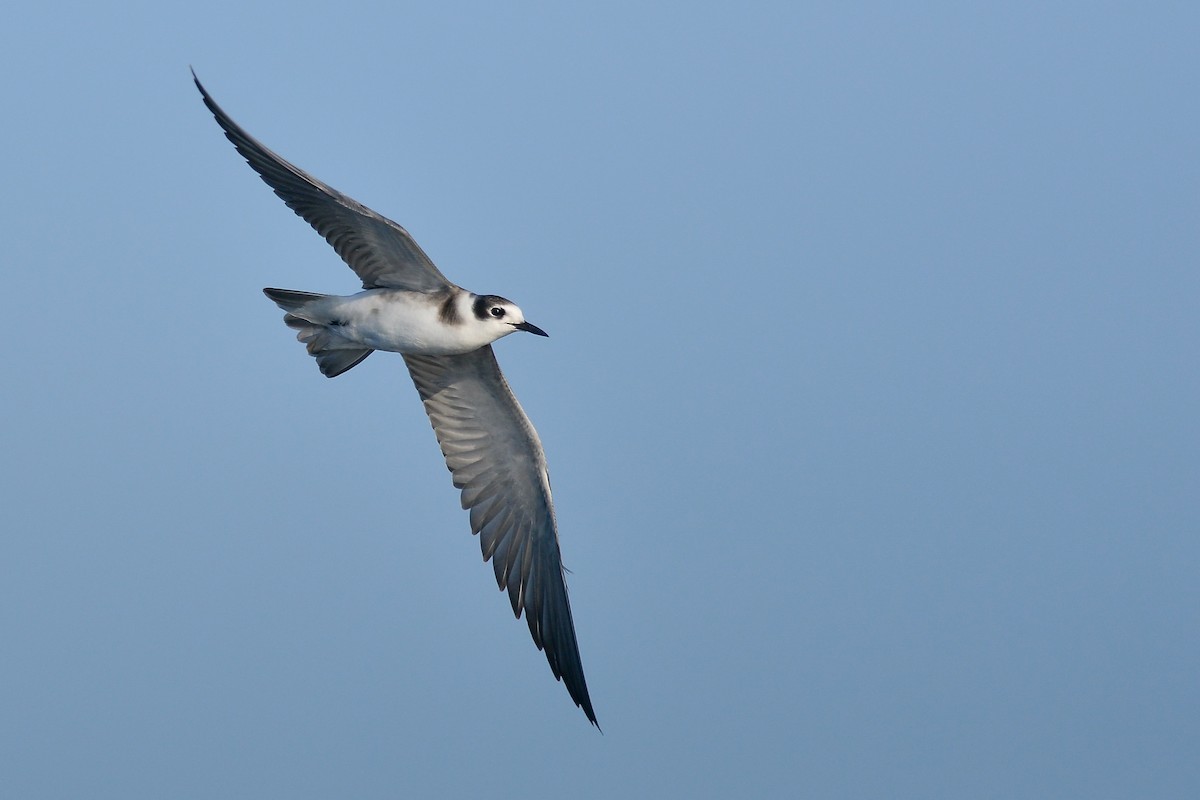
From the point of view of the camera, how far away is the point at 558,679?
15.8 m

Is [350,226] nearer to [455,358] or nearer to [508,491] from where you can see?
[455,358]

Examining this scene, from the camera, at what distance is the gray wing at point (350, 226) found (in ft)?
45.2

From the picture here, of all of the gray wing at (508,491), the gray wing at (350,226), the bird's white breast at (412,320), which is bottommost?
the gray wing at (508,491)

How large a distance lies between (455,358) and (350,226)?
2192 mm

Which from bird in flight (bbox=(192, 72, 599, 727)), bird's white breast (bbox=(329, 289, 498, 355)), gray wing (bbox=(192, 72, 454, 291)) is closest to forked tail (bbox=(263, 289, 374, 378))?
bird in flight (bbox=(192, 72, 599, 727))

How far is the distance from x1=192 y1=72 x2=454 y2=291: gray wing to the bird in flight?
0.01 m

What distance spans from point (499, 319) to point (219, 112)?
139 inches

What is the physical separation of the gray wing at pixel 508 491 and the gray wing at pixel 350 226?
1568 mm

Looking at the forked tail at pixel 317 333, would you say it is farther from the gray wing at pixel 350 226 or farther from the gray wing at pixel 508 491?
the gray wing at pixel 508 491

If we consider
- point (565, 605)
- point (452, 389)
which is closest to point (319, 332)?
point (452, 389)

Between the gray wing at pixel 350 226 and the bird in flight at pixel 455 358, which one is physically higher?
the gray wing at pixel 350 226

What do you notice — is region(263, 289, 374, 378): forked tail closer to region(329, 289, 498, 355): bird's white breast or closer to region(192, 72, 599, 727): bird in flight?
region(192, 72, 599, 727): bird in flight

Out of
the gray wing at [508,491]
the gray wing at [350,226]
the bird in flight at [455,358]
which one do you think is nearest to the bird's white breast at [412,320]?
the bird in flight at [455,358]

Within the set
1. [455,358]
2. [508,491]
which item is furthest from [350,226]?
[508,491]
